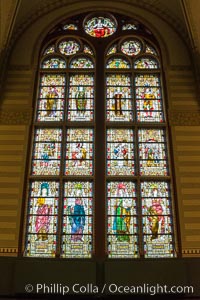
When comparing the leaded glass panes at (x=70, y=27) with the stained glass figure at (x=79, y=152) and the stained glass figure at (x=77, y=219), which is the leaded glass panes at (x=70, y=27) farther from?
the stained glass figure at (x=77, y=219)

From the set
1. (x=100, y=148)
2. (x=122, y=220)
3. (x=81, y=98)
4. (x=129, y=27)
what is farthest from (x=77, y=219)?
(x=129, y=27)

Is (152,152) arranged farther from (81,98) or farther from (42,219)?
(42,219)

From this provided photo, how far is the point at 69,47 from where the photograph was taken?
15.6 metres

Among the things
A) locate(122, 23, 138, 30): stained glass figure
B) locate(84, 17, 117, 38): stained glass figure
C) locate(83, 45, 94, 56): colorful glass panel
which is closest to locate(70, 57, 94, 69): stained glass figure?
locate(83, 45, 94, 56): colorful glass panel

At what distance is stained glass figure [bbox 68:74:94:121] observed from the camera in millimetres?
14195

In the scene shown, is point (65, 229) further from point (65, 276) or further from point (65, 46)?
point (65, 46)

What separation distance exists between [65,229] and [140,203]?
2.01 m

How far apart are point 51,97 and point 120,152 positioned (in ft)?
9.07

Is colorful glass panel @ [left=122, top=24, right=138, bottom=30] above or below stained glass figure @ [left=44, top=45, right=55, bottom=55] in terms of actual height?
above

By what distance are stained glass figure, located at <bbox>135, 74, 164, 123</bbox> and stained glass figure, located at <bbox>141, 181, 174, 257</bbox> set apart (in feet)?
7.07

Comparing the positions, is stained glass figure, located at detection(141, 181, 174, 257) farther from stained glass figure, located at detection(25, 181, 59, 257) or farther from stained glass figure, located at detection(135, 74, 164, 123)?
stained glass figure, located at detection(25, 181, 59, 257)

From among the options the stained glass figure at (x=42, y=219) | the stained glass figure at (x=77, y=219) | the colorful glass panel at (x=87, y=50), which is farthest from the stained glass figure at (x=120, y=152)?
the colorful glass panel at (x=87, y=50)

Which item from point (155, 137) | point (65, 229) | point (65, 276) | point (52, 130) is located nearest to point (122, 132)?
point (155, 137)

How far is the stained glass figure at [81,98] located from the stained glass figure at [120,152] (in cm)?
92
